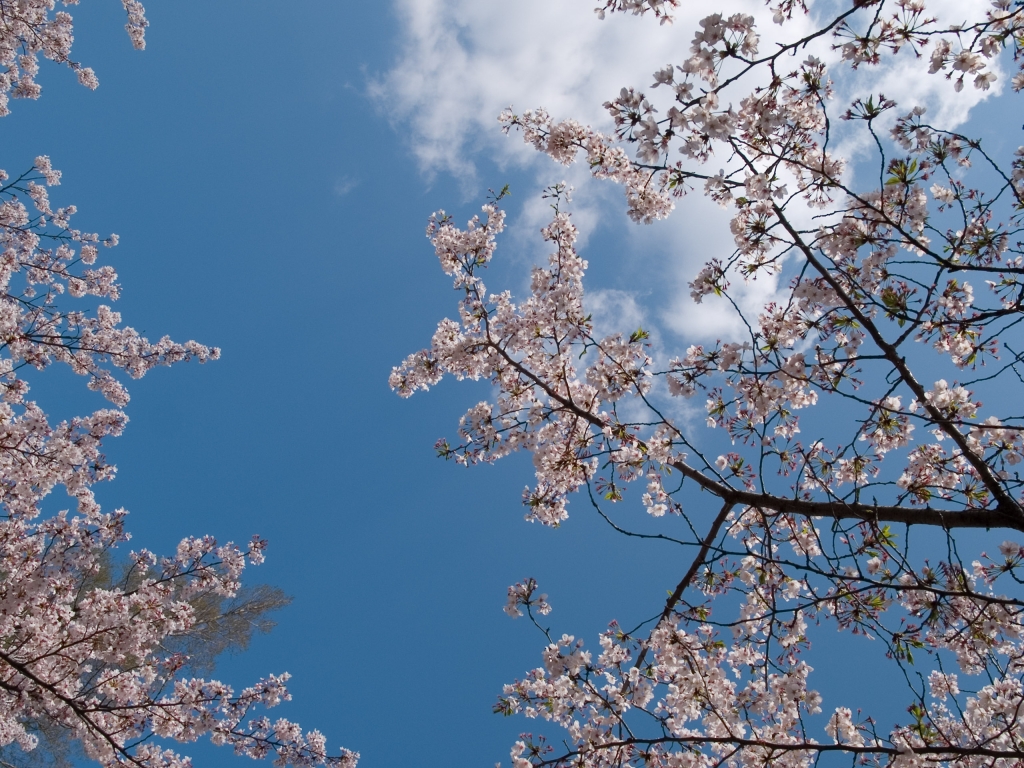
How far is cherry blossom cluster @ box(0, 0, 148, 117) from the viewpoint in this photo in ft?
28.4

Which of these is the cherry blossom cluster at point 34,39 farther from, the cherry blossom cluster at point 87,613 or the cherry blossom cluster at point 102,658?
the cherry blossom cluster at point 102,658

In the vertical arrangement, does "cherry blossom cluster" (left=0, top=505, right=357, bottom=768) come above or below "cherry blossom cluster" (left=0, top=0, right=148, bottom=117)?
below

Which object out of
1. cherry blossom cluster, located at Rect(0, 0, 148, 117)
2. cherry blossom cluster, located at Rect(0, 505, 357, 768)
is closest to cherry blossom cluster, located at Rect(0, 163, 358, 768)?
cherry blossom cluster, located at Rect(0, 505, 357, 768)

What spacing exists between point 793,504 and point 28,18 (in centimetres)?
1274

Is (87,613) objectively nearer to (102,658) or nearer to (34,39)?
(102,658)

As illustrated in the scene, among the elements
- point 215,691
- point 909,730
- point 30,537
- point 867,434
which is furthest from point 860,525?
point 30,537

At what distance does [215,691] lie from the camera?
6.53 m

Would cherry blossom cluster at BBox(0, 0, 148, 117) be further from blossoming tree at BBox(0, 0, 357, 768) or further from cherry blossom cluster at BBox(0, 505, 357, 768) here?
cherry blossom cluster at BBox(0, 505, 357, 768)

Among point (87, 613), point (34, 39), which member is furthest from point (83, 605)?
point (34, 39)

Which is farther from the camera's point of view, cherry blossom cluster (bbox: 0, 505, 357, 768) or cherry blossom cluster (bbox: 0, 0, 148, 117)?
cherry blossom cluster (bbox: 0, 0, 148, 117)

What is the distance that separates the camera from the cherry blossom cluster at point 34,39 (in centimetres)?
865

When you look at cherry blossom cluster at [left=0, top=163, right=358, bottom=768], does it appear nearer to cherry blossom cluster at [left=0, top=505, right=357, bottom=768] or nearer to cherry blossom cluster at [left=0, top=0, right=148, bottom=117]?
cherry blossom cluster at [left=0, top=505, right=357, bottom=768]

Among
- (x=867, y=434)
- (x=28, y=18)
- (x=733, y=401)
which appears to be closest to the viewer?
(x=733, y=401)

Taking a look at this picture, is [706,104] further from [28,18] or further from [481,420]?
[28,18]
